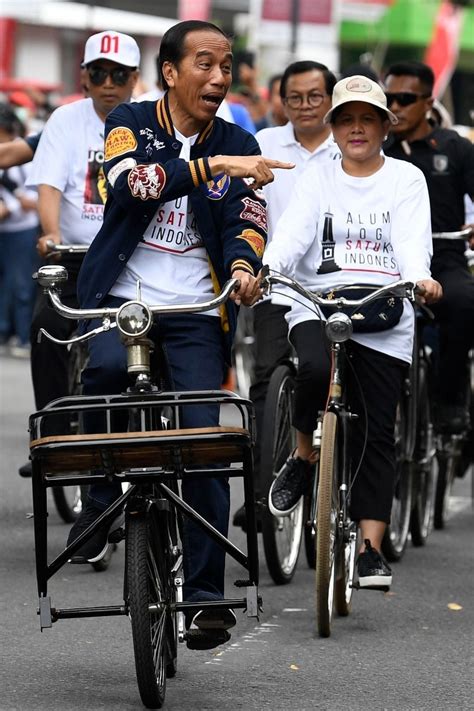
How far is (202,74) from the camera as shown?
19.4ft

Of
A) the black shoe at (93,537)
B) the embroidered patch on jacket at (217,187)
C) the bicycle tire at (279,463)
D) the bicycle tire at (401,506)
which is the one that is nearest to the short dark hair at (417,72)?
the bicycle tire at (401,506)

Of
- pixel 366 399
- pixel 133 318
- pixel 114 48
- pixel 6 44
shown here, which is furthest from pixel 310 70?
pixel 6 44

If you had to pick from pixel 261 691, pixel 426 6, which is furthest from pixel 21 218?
pixel 426 6

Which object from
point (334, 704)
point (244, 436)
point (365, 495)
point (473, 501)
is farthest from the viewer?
point (473, 501)

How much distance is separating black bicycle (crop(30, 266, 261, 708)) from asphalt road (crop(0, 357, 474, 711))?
0.36 metres

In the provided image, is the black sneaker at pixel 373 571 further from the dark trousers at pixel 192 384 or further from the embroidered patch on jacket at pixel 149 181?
the embroidered patch on jacket at pixel 149 181

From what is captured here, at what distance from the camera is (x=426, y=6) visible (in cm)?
4272

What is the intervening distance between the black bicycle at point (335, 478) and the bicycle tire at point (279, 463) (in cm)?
35

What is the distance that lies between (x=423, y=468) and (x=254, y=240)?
10.7 feet

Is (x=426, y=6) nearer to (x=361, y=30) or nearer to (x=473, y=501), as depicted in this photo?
(x=361, y=30)

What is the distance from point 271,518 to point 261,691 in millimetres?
1786

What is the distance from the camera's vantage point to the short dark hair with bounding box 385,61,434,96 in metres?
8.90

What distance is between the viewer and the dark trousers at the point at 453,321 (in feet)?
28.9

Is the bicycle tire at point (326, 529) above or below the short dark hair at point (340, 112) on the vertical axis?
below
